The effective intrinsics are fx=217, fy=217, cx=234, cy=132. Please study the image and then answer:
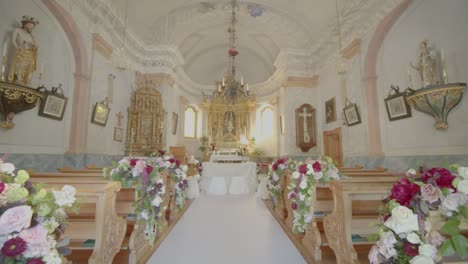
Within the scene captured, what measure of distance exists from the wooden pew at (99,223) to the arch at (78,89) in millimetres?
4098

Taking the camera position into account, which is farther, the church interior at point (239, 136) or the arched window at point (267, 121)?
the arched window at point (267, 121)

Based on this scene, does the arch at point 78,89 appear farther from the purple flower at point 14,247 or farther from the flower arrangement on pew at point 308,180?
the flower arrangement on pew at point 308,180

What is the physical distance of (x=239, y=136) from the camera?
517 inches

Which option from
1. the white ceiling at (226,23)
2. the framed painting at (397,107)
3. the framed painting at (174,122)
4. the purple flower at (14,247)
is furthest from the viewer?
the framed painting at (174,122)

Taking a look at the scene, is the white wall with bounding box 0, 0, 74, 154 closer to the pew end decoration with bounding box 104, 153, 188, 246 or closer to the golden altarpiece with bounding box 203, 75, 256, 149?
the pew end decoration with bounding box 104, 153, 188, 246

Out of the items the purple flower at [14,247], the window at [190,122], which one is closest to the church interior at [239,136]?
the purple flower at [14,247]

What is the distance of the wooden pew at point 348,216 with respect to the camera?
209 cm

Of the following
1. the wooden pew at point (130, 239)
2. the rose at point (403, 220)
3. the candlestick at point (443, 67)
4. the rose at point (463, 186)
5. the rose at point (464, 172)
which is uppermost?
the candlestick at point (443, 67)

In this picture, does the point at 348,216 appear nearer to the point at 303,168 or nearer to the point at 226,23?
the point at 303,168

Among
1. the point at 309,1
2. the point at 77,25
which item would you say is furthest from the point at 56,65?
the point at 309,1

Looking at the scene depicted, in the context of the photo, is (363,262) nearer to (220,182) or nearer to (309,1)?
(220,182)

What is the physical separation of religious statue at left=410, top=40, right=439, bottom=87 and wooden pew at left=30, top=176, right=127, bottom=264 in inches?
228

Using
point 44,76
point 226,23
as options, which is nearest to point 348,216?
point 44,76

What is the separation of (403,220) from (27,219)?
6.57ft
